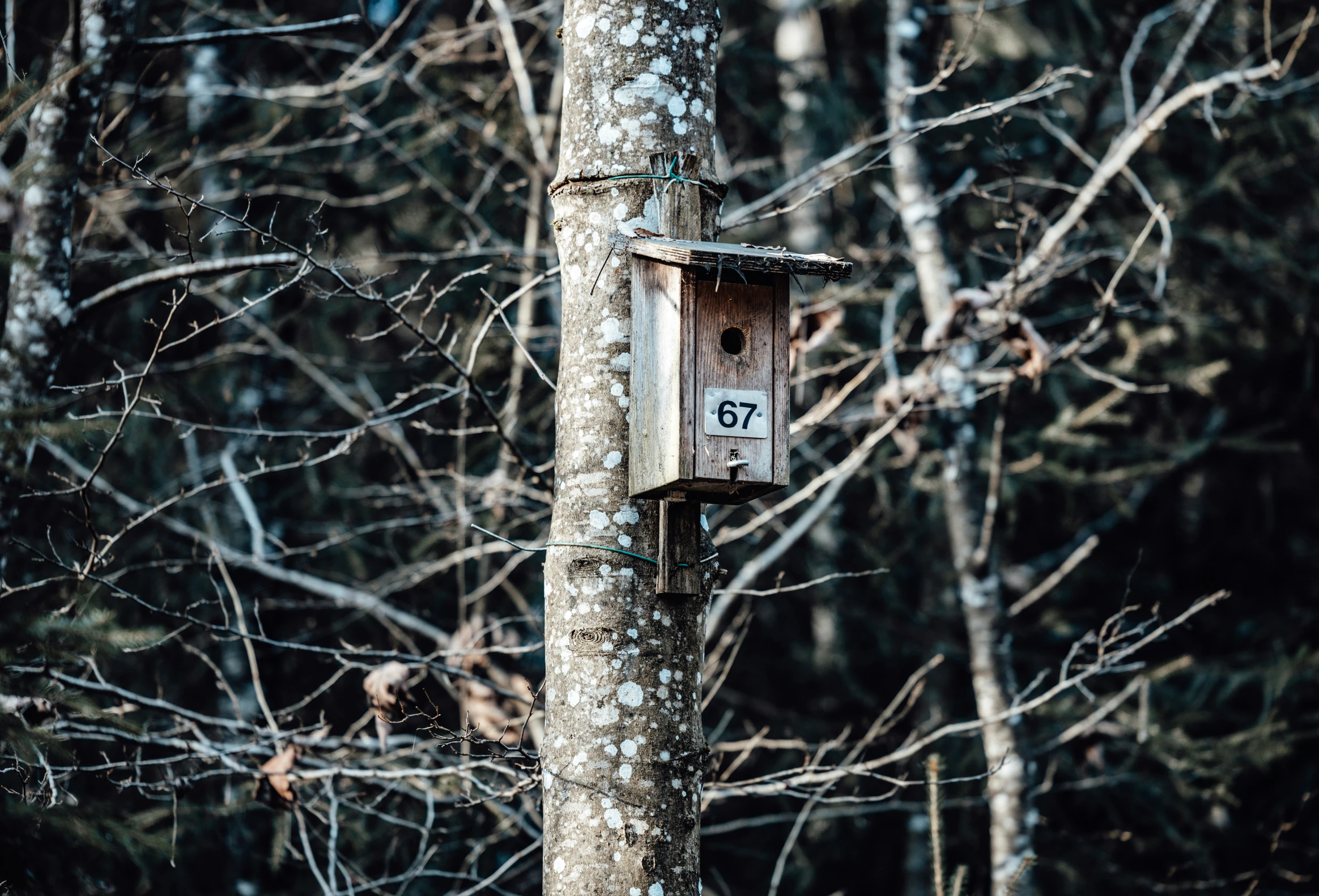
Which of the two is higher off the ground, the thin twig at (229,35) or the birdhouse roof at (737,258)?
the thin twig at (229,35)

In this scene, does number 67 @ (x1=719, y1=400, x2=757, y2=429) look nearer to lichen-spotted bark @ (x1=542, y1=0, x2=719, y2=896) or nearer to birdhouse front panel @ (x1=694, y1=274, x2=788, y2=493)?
birdhouse front panel @ (x1=694, y1=274, x2=788, y2=493)

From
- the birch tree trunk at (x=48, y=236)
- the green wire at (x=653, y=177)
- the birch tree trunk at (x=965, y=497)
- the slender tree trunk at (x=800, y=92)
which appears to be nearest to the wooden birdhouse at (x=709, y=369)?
the green wire at (x=653, y=177)

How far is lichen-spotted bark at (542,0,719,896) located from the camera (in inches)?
99.9

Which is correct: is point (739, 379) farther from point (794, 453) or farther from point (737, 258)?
point (794, 453)

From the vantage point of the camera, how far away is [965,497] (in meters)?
5.64

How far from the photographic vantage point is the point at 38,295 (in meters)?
3.44

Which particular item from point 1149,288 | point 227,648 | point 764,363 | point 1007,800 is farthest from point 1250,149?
point 227,648

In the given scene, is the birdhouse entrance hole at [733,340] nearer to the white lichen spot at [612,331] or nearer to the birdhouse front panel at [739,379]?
the birdhouse front panel at [739,379]

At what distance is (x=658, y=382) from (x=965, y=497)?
3.35 meters

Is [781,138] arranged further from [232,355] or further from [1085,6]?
[232,355]

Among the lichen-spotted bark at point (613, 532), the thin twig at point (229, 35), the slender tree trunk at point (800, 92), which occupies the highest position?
the slender tree trunk at point (800, 92)

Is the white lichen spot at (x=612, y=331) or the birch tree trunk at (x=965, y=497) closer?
the white lichen spot at (x=612, y=331)

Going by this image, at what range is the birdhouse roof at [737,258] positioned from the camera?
8.51 feet

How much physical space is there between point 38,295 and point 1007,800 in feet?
14.5
